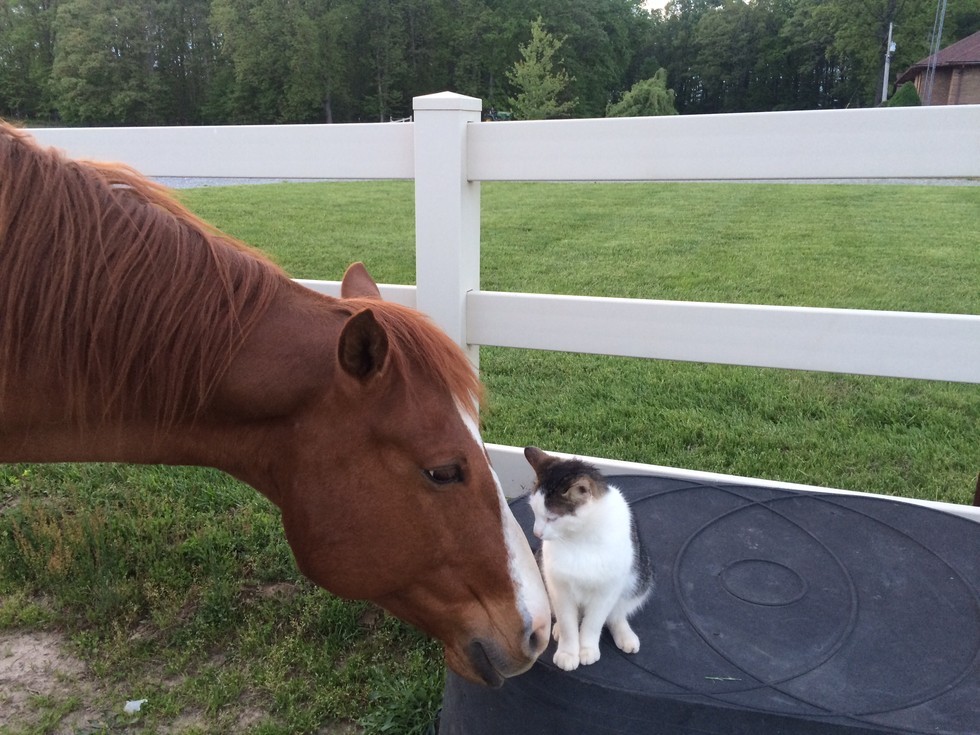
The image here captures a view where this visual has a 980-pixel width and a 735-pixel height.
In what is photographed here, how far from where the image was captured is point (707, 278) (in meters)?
6.60

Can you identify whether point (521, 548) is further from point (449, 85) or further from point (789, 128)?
point (449, 85)

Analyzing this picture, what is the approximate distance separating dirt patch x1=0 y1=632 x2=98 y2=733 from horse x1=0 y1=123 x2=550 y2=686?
4.00ft

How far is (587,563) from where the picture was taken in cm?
164

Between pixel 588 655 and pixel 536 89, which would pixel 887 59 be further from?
pixel 588 655

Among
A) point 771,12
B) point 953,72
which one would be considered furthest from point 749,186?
point 771,12

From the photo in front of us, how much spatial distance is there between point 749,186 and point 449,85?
137 feet

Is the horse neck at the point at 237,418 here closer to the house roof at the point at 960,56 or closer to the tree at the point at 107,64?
the tree at the point at 107,64

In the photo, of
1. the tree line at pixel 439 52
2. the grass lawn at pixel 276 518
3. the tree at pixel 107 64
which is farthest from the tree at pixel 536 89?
the grass lawn at pixel 276 518

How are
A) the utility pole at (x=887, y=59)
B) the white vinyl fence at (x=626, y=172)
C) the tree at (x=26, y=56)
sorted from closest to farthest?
the white vinyl fence at (x=626, y=172) < the tree at (x=26, y=56) < the utility pole at (x=887, y=59)

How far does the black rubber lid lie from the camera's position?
1.39 meters

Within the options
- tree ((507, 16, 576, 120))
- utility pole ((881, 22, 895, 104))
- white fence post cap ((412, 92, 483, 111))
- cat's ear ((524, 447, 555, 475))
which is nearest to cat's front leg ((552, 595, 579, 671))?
cat's ear ((524, 447, 555, 475))

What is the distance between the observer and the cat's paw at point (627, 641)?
1618mm

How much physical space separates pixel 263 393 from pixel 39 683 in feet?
5.77

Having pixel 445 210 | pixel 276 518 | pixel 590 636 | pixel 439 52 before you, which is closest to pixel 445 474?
pixel 590 636
